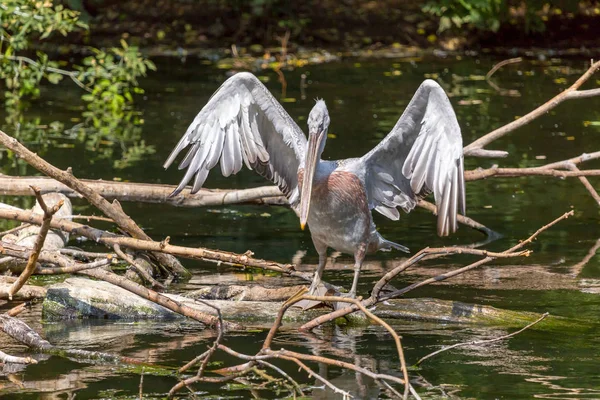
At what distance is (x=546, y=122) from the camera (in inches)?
571

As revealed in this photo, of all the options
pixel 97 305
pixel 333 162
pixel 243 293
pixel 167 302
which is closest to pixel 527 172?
pixel 333 162

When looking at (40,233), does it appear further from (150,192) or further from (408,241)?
(408,241)

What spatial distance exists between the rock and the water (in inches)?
4.4

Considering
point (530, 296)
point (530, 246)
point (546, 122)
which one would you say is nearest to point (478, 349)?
point (530, 296)

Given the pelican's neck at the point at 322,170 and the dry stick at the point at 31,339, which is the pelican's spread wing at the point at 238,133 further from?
the dry stick at the point at 31,339

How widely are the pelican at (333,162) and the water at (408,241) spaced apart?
671 millimetres

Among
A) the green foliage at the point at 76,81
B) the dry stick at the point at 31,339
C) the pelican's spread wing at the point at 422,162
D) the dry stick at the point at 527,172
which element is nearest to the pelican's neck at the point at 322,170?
the pelican's spread wing at the point at 422,162

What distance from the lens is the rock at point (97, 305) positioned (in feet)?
23.6

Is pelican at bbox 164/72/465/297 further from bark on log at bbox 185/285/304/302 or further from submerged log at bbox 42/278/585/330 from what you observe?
submerged log at bbox 42/278/585/330

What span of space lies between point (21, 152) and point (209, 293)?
4.94ft

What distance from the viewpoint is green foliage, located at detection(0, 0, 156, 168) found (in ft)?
41.4

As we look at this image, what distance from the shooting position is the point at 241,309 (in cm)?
706

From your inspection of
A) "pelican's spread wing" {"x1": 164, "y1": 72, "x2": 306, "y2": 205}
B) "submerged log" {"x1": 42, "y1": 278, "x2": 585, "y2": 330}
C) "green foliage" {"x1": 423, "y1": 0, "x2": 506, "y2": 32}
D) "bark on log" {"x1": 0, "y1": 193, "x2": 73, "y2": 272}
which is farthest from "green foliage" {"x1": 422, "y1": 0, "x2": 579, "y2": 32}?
"submerged log" {"x1": 42, "y1": 278, "x2": 585, "y2": 330}

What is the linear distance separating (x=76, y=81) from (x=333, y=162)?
7.03 meters
